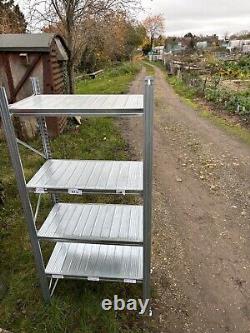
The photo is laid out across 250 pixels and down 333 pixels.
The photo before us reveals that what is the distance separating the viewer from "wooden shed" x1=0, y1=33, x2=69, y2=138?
880 cm

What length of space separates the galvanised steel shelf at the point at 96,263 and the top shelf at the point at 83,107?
228cm

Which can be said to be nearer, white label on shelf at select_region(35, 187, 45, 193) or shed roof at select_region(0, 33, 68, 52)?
white label on shelf at select_region(35, 187, 45, 193)

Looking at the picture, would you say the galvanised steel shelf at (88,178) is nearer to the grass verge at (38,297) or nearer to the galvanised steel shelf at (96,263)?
the galvanised steel shelf at (96,263)

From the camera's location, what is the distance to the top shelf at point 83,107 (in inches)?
102

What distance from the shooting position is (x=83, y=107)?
8.80 ft

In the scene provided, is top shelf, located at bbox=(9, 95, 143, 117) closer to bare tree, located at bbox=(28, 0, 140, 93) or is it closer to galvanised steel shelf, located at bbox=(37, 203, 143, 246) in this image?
galvanised steel shelf, located at bbox=(37, 203, 143, 246)

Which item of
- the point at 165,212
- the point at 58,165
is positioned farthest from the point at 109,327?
the point at 165,212

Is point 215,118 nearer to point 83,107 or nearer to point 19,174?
point 83,107

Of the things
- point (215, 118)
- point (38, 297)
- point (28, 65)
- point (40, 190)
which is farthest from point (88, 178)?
point (215, 118)

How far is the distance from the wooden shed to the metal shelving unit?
551 cm

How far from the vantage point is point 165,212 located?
20.5 feet

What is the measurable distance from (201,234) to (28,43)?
304 inches

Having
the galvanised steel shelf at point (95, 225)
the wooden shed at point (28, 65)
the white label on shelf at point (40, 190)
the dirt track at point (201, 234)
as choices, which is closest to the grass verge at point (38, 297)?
the dirt track at point (201, 234)

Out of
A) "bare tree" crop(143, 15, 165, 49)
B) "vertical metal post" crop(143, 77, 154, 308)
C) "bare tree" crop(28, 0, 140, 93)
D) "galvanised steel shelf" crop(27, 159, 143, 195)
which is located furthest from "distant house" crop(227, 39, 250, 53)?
"vertical metal post" crop(143, 77, 154, 308)
